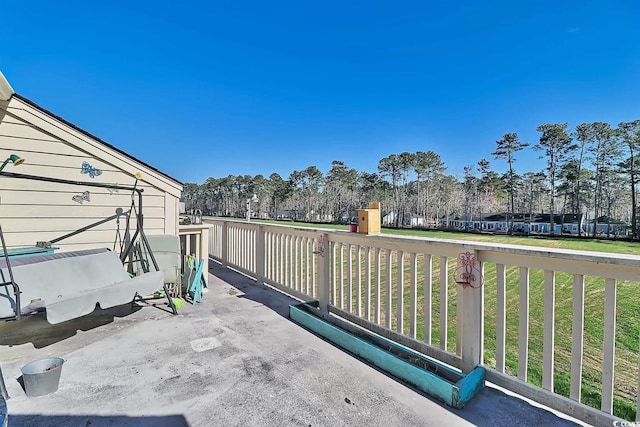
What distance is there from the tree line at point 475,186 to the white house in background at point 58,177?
33.7ft

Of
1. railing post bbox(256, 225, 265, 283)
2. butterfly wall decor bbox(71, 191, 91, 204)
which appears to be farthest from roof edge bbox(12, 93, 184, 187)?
railing post bbox(256, 225, 265, 283)

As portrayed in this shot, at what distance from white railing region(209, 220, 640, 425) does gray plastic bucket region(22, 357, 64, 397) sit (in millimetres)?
2157

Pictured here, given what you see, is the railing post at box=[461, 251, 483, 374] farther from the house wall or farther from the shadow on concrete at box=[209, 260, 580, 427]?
the house wall

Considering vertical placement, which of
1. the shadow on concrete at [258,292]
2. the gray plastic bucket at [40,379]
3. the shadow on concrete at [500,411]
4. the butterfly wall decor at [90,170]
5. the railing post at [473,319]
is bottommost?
the shadow on concrete at [258,292]

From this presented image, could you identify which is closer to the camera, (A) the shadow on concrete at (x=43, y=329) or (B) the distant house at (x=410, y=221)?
(A) the shadow on concrete at (x=43, y=329)

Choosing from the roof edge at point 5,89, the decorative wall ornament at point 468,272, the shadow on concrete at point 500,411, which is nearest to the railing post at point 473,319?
the decorative wall ornament at point 468,272

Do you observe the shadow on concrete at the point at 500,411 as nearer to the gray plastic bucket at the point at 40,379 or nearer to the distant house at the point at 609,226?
the gray plastic bucket at the point at 40,379

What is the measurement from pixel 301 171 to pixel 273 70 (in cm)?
Answer: 3725

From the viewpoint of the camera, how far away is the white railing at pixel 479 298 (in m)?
1.50

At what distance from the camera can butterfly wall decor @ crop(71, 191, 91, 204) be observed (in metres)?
3.43

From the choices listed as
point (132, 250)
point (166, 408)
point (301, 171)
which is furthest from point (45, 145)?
point (301, 171)

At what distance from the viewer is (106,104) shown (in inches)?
404

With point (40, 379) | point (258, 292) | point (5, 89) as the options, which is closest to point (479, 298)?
point (40, 379)

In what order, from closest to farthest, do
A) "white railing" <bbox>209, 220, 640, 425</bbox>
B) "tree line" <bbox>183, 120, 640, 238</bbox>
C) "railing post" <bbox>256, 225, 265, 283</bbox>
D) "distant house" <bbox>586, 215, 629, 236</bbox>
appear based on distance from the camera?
"white railing" <bbox>209, 220, 640, 425</bbox>, "railing post" <bbox>256, 225, 265, 283</bbox>, "tree line" <bbox>183, 120, 640, 238</bbox>, "distant house" <bbox>586, 215, 629, 236</bbox>
